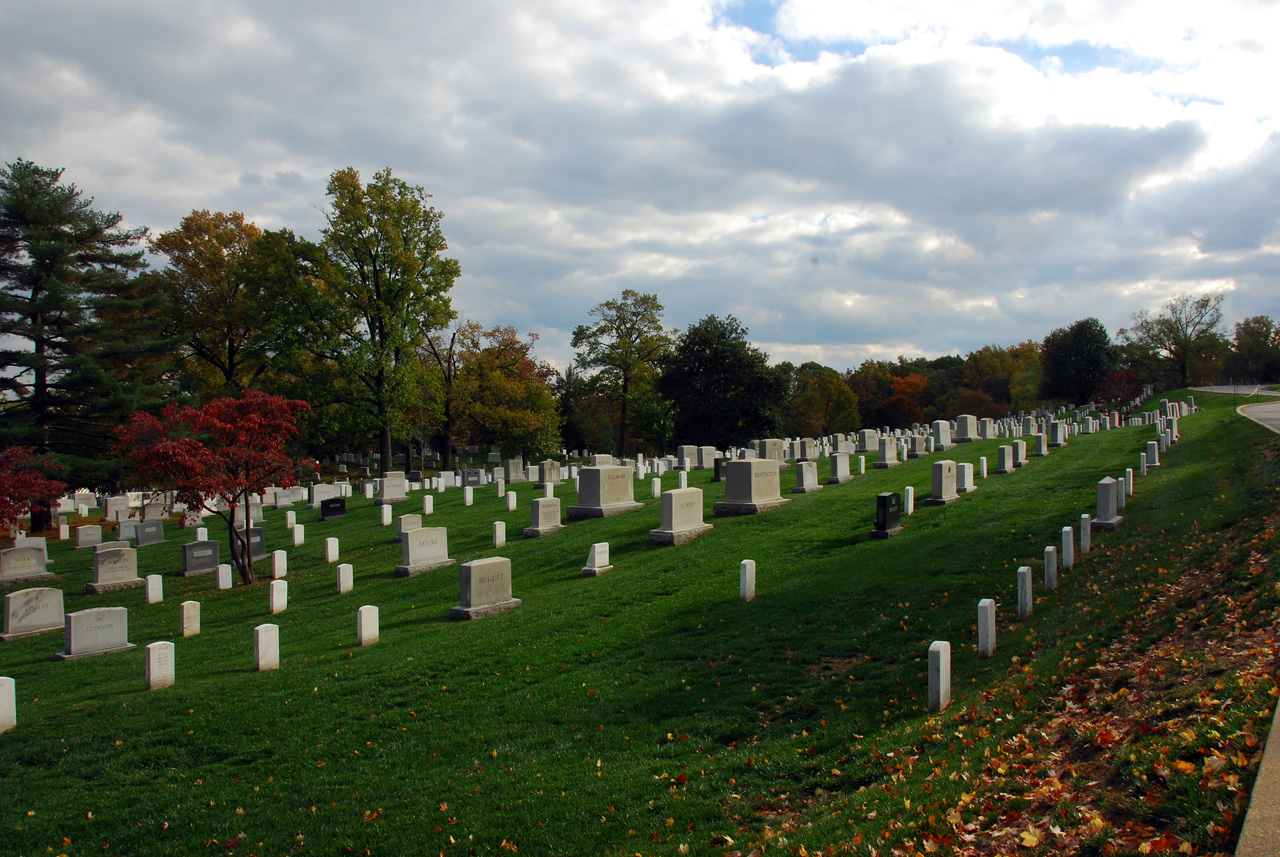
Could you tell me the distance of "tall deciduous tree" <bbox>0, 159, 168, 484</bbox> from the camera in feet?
91.1

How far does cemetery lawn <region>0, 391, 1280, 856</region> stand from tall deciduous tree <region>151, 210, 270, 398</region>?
28.1 meters

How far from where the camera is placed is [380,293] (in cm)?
3641

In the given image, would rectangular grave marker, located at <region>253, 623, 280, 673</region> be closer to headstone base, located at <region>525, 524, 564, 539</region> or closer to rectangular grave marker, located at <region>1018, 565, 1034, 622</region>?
headstone base, located at <region>525, 524, 564, 539</region>

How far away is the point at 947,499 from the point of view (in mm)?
17172

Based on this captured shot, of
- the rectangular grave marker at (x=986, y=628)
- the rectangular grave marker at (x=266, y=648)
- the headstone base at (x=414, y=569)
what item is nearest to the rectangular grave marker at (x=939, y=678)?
the rectangular grave marker at (x=986, y=628)

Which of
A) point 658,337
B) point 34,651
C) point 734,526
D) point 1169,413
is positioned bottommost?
point 34,651

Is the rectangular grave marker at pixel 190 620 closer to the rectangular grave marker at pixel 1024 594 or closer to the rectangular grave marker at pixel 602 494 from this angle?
the rectangular grave marker at pixel 602 494

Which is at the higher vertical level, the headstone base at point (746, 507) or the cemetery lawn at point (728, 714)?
the headstone base at point (746, 507)

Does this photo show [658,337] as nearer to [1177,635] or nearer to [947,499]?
[947,499]

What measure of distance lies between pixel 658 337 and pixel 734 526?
37.7 meters

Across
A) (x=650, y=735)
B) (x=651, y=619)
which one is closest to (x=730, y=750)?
(x=650, y=735)

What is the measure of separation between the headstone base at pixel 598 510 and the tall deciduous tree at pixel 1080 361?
5718 centimetres

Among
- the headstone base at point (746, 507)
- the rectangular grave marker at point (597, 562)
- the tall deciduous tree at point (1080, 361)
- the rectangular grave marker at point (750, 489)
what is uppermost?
the tall deciduous tree at point (1080, 361)

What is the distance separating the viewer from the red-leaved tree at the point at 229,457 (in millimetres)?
17078
